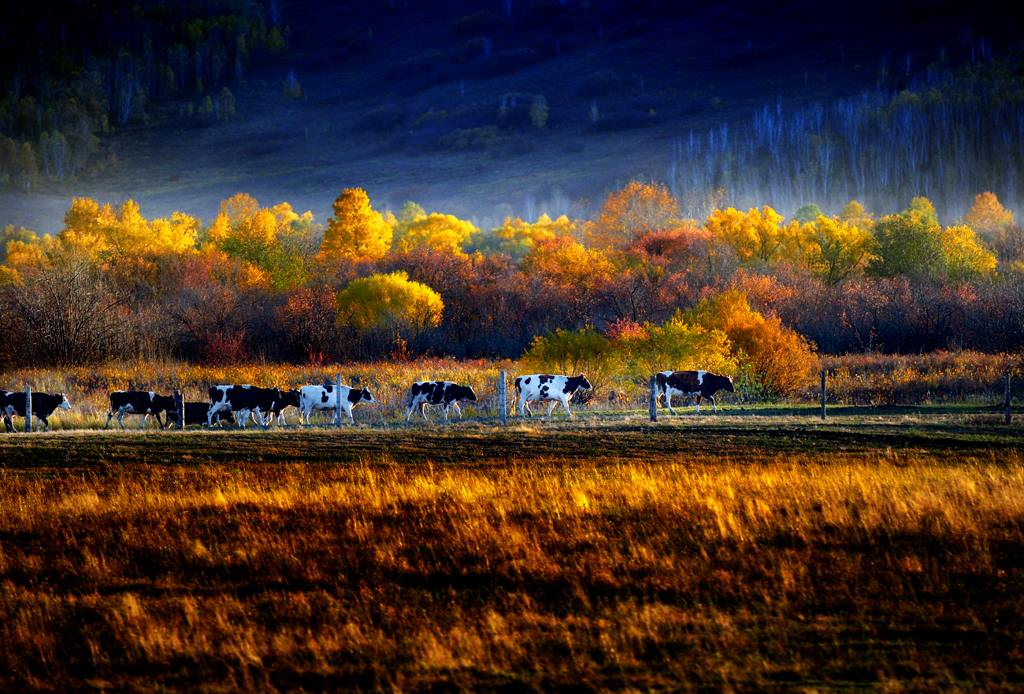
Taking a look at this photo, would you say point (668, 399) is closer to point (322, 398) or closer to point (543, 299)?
point (322, 398)

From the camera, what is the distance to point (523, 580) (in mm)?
16422

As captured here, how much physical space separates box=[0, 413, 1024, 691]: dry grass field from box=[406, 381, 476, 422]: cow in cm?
1496

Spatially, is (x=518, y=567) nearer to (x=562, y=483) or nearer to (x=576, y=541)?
(x=576, y=541)

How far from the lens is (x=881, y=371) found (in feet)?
189

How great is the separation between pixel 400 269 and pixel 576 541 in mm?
76564

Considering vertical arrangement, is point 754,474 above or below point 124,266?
below

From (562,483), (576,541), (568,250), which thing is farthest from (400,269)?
(576,541)

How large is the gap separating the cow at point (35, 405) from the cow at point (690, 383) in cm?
2054

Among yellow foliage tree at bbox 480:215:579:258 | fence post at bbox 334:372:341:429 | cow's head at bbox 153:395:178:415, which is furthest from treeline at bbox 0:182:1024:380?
yellow foliage tree at bbox 480:215:579:258

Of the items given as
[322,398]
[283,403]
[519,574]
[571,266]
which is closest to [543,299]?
[571,266]

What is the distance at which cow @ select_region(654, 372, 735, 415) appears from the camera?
46.5m

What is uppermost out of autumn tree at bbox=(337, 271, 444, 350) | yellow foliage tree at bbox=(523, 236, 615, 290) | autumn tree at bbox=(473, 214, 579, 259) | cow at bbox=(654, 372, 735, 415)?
autumn tree at bbox=(473, 214, 579, 259)

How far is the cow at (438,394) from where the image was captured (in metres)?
44.0

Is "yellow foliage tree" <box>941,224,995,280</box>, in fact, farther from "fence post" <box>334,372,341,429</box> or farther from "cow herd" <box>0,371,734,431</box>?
"fence post" <box>334,372,341,429</box>
